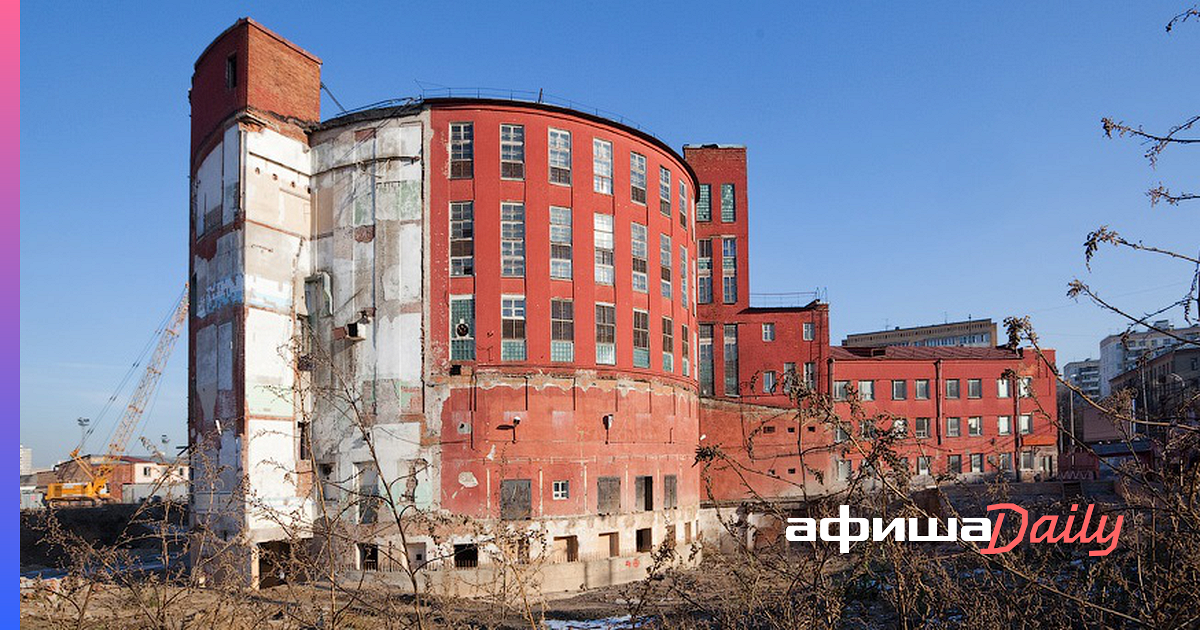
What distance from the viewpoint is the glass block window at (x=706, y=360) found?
4631 centimetres

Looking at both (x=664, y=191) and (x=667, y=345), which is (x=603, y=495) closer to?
(x=667, y=345)

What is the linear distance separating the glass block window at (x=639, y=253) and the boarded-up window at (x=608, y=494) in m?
7.64

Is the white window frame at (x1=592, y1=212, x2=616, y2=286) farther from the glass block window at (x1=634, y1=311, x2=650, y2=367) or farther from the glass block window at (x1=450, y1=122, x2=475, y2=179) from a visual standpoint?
the glass block window at (x1=450, y1=122, x2=475, y2=179)

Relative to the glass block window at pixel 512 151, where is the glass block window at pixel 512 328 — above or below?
below

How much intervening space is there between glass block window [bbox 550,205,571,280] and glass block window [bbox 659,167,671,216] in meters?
5.57

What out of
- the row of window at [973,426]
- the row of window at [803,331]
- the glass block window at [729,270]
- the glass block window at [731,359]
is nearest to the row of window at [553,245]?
the glass block window at [729,270]

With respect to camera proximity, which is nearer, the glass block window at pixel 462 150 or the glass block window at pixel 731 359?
the glass block window at pixel 462 150

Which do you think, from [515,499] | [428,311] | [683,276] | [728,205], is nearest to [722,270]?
[728,205]

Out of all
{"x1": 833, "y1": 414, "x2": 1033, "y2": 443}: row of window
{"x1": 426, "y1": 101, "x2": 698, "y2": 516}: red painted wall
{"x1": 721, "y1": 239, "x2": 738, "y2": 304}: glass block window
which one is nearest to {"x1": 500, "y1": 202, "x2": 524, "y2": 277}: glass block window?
{"x1": 426, "y1": 101, "x2": 698, "y2": 516}: red painted wall

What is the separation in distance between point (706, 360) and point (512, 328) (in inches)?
750

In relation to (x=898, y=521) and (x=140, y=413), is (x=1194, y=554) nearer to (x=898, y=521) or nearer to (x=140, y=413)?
(x=898, y=521)

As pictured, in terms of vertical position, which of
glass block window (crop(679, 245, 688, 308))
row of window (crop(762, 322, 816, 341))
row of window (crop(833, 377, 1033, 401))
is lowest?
row of window (crop(833, 377, 1033, 401))

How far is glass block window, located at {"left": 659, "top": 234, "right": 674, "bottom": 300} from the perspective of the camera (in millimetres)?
35125

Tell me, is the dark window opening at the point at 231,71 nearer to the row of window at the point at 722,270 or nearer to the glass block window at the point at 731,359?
the row of window at the point at 722,270
